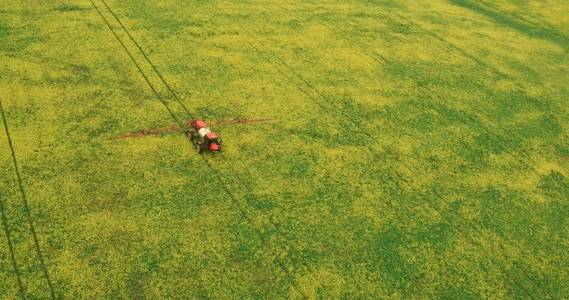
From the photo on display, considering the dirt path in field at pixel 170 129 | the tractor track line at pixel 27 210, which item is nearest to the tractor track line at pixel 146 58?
the dirt path in field at pixel 170 129

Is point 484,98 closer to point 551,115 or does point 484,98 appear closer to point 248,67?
point 551,115

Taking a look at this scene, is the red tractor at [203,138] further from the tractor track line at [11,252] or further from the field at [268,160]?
the tractor track line at [11,252]

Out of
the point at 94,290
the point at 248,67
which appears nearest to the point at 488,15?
the point at 248,67

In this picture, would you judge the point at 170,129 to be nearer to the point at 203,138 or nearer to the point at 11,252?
the point at 203,138

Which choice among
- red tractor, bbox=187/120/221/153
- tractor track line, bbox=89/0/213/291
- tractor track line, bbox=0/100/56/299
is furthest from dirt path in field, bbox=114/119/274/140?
tractor track line, bbox=0/100/56/299

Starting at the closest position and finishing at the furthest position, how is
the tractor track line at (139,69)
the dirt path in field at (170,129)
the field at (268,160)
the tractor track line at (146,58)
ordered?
1. the field at (268,160)
2. the dirt path in field at (170,129)
3. the tractor track line at (139,69)
4. the tractor track line at (146,58)

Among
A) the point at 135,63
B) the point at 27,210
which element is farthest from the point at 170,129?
the point at 27,210
